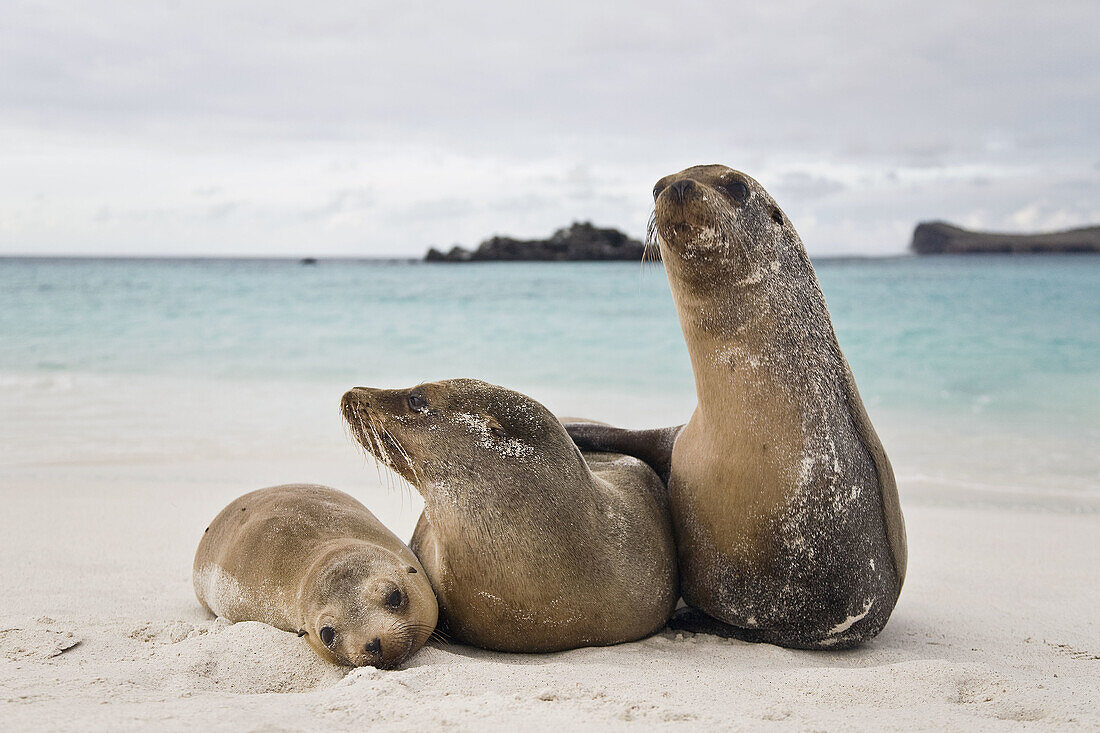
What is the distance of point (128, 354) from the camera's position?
1438 cm

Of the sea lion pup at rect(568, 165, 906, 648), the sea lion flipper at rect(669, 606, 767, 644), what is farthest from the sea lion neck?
the sea lion flipper at rect(669, 606, 767, 644)

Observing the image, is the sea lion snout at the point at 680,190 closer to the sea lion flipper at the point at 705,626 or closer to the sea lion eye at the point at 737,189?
the sea lion eye at the point at 737,189

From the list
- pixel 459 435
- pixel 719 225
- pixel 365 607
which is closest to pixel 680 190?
pixel 719 225

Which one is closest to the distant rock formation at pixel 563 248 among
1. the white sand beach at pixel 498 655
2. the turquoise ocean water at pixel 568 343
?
the turquoise ocean water at pixel 568 343

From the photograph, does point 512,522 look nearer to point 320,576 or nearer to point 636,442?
point 320,576

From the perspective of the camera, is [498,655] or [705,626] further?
[705,626]

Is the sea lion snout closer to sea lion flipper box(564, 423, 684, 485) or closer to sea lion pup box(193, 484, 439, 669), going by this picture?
sea lion flipper box(564, 423, 684, 485)

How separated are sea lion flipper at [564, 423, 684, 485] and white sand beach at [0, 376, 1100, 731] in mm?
714

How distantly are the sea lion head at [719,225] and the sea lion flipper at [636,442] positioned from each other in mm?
875

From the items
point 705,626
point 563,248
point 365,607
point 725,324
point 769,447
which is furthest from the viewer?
point 563,248

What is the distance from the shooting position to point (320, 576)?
10.3 feet

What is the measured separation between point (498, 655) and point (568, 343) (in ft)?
43.9

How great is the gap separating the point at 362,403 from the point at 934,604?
2690 mm

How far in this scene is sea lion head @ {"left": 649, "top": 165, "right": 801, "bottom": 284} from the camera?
10.4 feet
